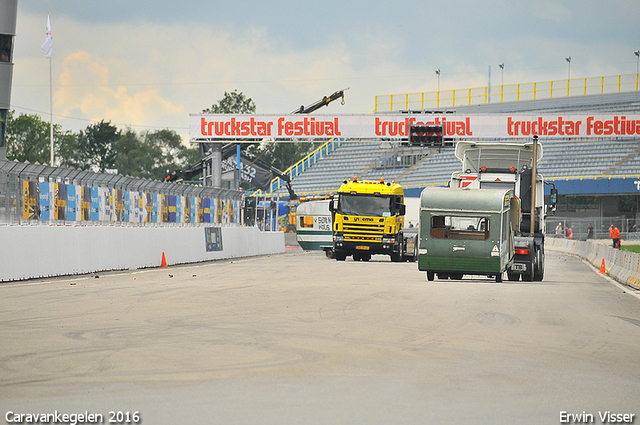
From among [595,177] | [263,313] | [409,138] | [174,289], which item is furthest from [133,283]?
[595,177]

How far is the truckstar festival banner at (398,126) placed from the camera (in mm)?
52094

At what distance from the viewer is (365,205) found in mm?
35906

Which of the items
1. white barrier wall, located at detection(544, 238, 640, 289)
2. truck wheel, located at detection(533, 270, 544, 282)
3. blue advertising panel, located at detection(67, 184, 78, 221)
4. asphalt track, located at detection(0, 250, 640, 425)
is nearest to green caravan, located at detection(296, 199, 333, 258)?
white barrier wall, located at detection(544, 238, 640, 289)

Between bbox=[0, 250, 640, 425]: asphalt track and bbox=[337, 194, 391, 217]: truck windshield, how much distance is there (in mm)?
18222

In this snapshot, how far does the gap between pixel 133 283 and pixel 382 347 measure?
11.0 metres

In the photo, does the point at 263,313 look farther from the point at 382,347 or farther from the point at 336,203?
the point at 336,203

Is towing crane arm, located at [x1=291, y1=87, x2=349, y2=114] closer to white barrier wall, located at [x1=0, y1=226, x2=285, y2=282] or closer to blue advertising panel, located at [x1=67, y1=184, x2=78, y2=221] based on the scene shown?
white barrier wall, located at [x1=0, y1=226, x2=285, y2=282]

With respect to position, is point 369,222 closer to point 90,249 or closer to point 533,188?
point 533,188

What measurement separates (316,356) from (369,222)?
2666 centimetres

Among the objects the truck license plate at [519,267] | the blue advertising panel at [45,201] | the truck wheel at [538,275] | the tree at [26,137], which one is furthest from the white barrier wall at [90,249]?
the tree at [26,137]

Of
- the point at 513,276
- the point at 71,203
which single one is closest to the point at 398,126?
the point at 513,276

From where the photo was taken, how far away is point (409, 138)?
51.0 metres

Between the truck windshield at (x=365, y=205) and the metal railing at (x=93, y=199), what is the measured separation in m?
5.14

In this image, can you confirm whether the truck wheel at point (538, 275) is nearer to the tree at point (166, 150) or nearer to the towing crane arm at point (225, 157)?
the towing crane arm at point (225, 157)
